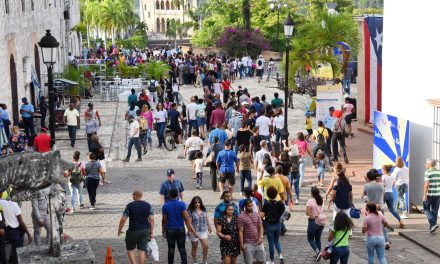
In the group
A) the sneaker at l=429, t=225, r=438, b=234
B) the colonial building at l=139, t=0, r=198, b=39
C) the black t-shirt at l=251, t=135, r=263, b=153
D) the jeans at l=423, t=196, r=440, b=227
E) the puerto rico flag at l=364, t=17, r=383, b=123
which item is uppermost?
the colonial building at l=139, t=0, r=198, b=39

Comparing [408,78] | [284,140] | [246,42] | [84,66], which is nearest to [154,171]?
[284,140]

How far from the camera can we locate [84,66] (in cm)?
4453

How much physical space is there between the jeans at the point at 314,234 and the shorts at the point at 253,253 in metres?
1.42

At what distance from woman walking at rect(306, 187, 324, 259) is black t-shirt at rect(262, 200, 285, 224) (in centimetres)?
60

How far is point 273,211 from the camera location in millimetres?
14844

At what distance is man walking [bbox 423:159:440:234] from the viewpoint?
17594 millimetres

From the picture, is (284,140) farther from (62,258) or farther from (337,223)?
(62,258)

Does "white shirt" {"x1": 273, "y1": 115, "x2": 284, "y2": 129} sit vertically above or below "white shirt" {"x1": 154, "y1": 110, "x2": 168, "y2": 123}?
below

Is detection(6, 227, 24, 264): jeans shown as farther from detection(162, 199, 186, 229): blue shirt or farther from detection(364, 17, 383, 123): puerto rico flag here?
detection(364, 17, 383, 123): puerto rico flag

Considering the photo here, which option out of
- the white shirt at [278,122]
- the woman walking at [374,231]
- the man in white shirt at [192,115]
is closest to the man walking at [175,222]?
the woman walking at [374,231]

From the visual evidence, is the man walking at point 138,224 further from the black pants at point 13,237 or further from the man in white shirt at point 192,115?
the man in white shirt at point 192,115

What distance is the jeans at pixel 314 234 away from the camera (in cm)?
1539

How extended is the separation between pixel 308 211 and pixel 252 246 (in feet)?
4.74

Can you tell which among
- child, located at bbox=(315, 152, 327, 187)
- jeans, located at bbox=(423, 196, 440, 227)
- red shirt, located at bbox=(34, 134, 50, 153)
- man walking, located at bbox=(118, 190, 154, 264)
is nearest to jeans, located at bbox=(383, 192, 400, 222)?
jeans, located at bbox=(423, 196, 440, 227)
